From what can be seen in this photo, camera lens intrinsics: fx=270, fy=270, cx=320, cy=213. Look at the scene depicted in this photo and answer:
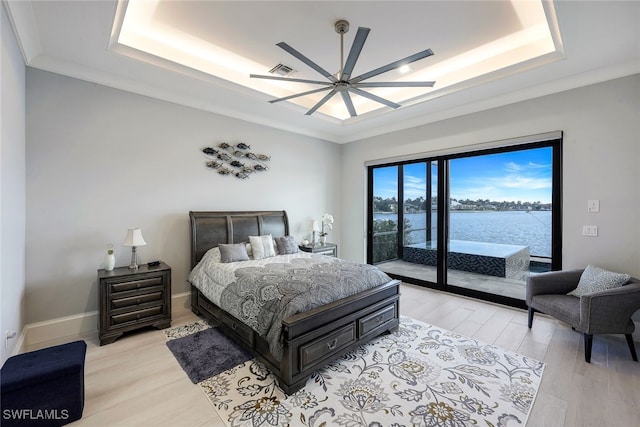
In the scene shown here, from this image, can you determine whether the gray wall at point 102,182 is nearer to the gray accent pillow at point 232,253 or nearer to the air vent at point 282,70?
the gray accent pillow at point 232,253

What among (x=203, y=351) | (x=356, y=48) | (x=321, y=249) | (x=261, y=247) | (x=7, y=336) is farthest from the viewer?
(x=321, y=249)

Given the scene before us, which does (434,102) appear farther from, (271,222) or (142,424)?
(142,424)

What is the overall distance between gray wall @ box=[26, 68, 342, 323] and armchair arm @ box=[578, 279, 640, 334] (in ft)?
14.8

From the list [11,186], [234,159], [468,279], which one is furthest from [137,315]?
[468,279]

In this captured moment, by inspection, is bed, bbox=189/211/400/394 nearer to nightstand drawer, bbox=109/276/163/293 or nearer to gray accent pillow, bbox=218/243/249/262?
gray accent pillow, bbox=218/243/249/262

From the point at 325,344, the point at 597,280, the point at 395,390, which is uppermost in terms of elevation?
the point at 597,280

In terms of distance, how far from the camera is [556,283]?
10.6 ft

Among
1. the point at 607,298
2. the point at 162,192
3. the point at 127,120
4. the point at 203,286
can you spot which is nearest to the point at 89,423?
the point at 203,286

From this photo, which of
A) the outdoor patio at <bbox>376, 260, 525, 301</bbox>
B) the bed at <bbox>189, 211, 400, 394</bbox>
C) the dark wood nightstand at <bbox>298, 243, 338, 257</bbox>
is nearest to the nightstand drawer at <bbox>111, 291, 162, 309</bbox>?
the bed at <bbox>189, 211, 400, 394</bbox>

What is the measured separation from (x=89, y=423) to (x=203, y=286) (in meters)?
1.67

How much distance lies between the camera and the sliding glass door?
12.4 ft

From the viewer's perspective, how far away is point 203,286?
11.3ft

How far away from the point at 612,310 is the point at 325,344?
2.76m

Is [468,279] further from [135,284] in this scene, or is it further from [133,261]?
[133,261]
